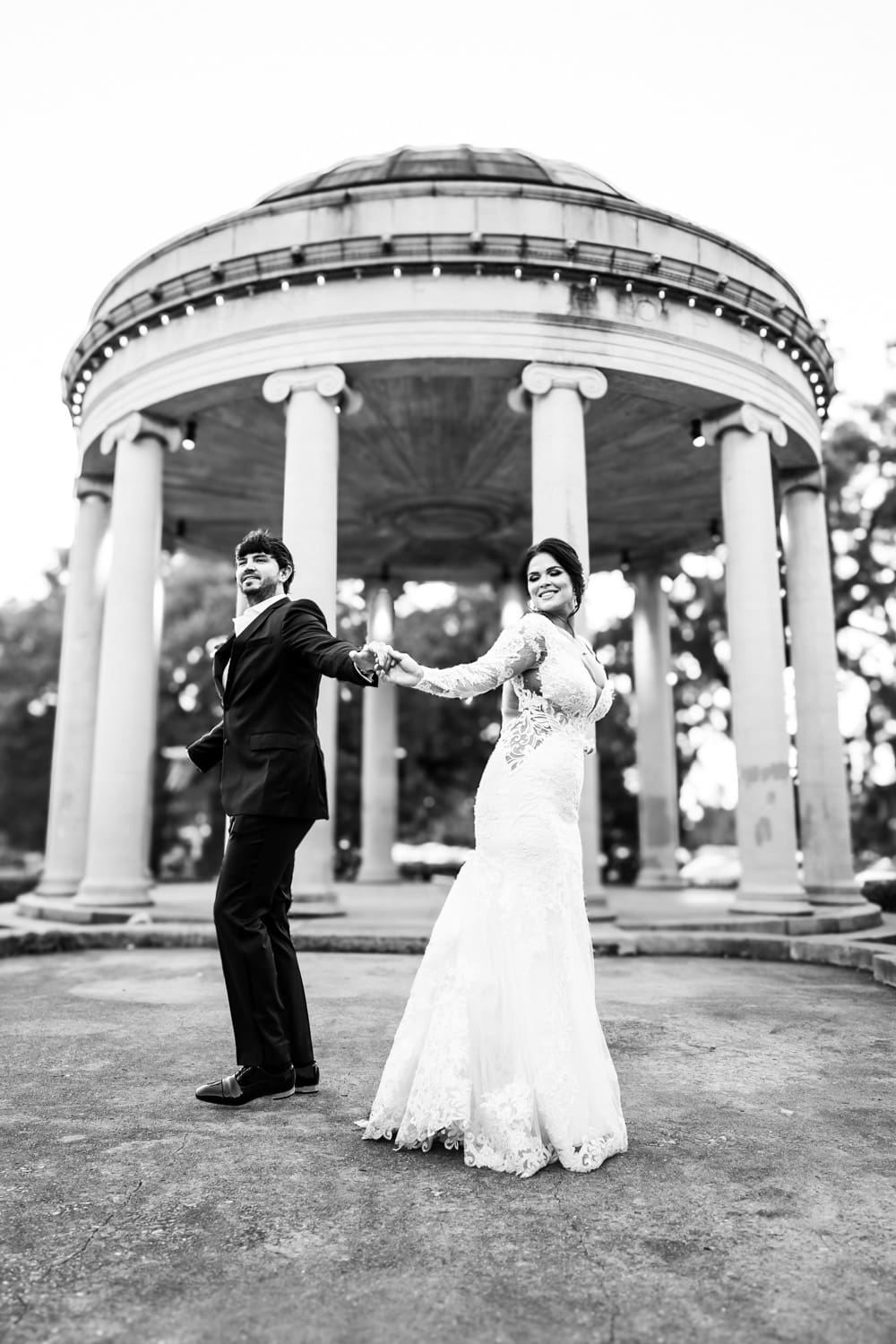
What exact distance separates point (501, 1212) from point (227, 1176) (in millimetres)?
1091

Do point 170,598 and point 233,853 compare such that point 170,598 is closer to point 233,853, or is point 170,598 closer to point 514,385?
point 514,385

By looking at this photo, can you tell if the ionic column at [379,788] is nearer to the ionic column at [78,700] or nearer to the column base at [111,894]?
the ionic column at [78,700]

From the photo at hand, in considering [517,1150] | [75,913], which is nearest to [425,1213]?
[517,1150]

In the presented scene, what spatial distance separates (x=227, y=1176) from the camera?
3779mm

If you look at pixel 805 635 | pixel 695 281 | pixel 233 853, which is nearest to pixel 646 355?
pixel 695 281

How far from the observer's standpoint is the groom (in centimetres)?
488

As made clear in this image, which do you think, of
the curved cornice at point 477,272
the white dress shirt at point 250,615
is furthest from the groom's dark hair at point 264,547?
the curved cornice at point 477,272

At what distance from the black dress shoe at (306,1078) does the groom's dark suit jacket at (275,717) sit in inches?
51.8

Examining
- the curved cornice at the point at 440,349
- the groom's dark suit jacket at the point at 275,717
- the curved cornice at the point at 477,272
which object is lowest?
the groom's dark suit jacket at the point at 275,717

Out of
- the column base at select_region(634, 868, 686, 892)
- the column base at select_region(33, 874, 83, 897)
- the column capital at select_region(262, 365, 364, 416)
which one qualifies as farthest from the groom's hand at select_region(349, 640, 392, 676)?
the column base at select_region(634, 868, 686, 892)

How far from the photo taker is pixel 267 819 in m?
4.97

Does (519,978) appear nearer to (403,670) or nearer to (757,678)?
(403,670)

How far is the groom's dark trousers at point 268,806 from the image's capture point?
4.89 meters

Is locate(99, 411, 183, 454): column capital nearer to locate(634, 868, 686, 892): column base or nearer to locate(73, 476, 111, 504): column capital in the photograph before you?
locate(73, 476, 111, 504): column capital
